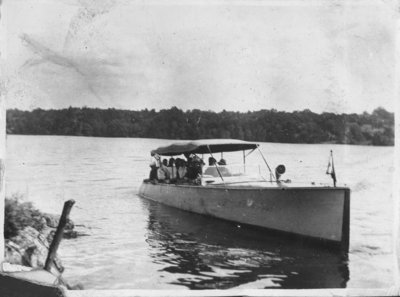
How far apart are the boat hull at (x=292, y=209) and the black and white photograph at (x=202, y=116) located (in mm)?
32

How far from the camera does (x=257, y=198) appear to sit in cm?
1105

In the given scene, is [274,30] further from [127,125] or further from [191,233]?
[191,233]

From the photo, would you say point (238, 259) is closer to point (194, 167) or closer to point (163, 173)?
point (194, 167)

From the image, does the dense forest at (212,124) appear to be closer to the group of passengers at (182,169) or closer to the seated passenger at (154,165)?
the group of passengers at (182,169)

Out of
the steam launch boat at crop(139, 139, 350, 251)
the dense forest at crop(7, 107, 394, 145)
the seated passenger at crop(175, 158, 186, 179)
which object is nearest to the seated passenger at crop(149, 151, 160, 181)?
the steam launch boat at crop(139, 139, 350, 251)

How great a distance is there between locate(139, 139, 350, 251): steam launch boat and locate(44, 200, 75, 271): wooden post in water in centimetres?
491

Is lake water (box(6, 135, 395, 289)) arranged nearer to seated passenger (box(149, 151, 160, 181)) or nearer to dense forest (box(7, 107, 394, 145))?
dense forest (box(7, 107, 394, 145))

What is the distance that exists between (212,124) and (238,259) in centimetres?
468

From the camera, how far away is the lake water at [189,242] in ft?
27.3


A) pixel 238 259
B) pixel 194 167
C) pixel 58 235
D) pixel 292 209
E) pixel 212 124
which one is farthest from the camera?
pixel 194 167

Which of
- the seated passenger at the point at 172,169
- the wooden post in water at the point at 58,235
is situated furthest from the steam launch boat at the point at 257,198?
the wooden post in water at the point at 58,235

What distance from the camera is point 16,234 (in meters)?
8.14

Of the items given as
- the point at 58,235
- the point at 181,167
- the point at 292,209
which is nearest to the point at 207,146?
the point at 181,167

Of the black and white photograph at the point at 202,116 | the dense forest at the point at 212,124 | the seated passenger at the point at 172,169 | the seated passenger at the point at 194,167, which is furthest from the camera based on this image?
the seated passenger at the point at 172,169
